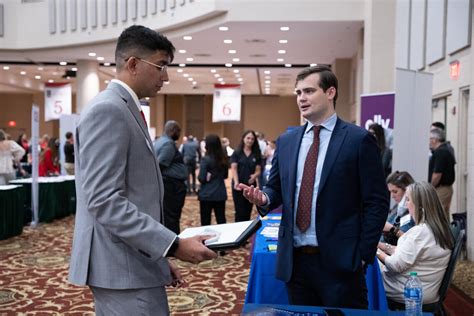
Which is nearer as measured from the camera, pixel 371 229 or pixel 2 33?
pixel 371 229

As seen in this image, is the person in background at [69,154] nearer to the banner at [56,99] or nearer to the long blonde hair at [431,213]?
the banner at [56,99]

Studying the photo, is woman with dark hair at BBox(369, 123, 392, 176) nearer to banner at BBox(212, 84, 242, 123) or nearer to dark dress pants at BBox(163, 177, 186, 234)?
dark dress pants at BBox(163, 177, 186, 234)

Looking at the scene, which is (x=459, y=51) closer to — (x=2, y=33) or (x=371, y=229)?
(x=371, y=229)

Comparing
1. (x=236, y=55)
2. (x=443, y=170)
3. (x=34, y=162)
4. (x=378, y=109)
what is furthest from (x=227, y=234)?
(x=236, y=55)

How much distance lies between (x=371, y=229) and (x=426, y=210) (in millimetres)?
1195

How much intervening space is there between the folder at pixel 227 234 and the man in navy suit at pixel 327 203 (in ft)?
1.63

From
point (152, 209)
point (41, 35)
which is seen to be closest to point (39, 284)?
point (152, 209)

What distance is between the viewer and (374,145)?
236cm

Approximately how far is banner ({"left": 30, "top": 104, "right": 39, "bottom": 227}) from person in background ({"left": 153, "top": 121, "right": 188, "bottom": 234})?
2921 millimetres

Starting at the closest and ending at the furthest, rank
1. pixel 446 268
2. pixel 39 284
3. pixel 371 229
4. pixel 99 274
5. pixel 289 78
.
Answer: pixel 99 274
pixel 371 229
pixel 446 268
pixel 39 284
pixel 289 78

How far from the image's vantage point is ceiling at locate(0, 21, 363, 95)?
1218 centimetres

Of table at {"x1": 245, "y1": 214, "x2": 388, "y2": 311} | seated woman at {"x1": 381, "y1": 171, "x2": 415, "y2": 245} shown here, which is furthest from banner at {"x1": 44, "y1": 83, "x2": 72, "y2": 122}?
table at {"x1": 245, "y1": 214, "x2": 388, "y2": 311}

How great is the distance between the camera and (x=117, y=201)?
63.1 inches

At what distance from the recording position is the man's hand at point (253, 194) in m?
2.37
